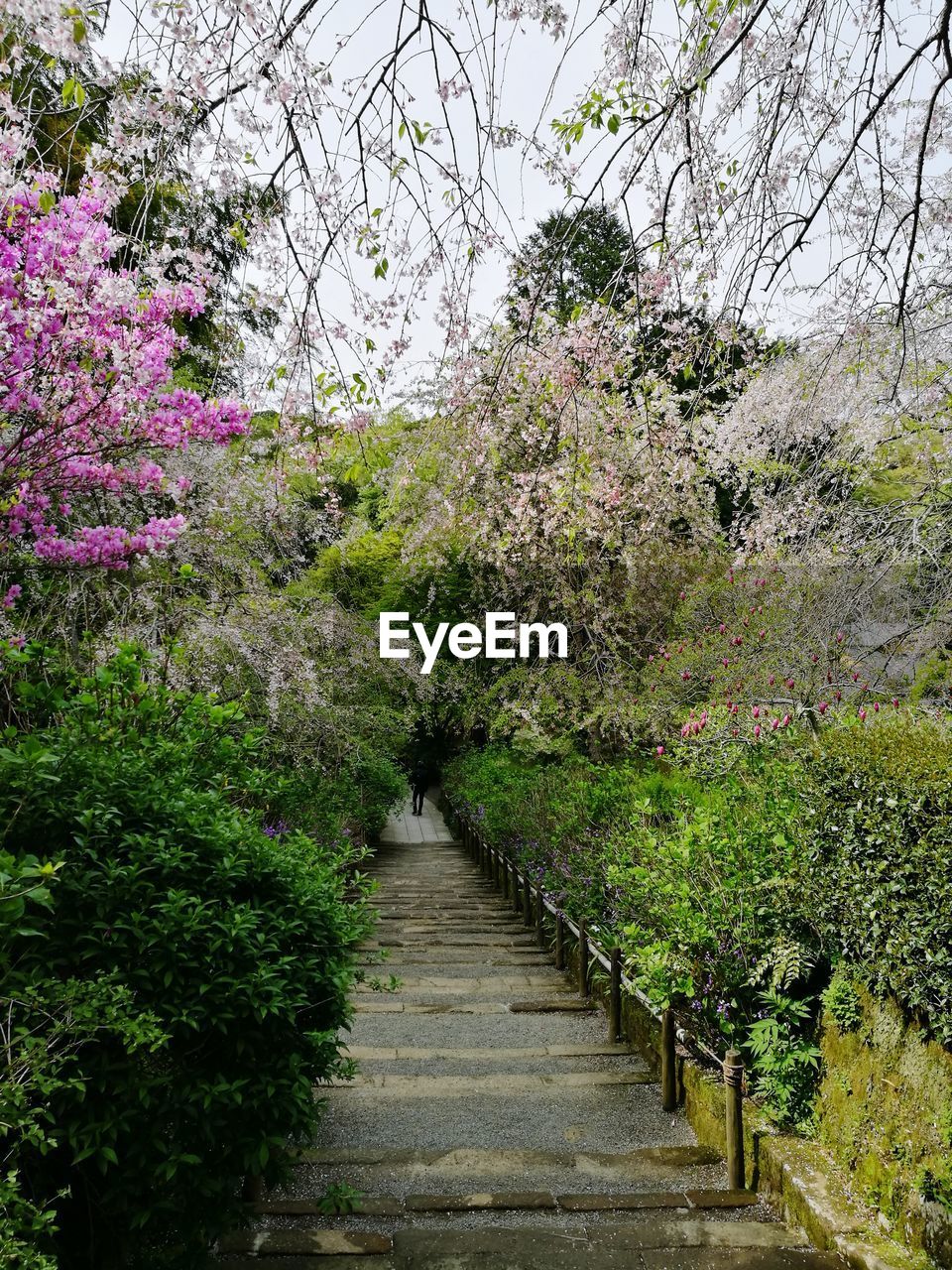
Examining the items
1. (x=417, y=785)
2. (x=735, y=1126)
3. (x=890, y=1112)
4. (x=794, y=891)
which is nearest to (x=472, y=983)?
(x=735, y=1126)

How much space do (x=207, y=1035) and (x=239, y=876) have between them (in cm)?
46

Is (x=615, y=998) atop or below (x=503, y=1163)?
atop

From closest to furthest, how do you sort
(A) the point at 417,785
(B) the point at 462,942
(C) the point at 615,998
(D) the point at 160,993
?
(D) the point at 160,993 → (C) the point at 615,998 → (B) the point at 462,942 → (A) the point at 417,785

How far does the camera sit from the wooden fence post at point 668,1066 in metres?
3.86

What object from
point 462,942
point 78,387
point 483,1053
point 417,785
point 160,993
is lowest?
point 462,942

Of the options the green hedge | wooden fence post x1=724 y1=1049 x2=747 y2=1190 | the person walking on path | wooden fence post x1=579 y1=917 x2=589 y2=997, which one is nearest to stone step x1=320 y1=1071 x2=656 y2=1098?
the green hedge

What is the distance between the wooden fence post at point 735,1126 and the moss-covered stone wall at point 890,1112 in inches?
11.9

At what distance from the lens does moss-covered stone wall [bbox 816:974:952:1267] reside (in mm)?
2434

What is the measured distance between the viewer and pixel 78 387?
5055mm

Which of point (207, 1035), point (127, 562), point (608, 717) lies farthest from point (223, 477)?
point (207, 1035)

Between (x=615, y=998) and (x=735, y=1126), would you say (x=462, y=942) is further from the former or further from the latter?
(x=735, y=1126)

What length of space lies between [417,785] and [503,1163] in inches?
788

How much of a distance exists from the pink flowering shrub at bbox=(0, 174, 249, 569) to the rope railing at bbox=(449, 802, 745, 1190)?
4.48m

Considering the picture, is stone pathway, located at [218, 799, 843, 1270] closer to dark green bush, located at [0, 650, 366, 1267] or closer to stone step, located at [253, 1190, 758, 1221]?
stone step, located at [253, 1190, 758, 1221]
